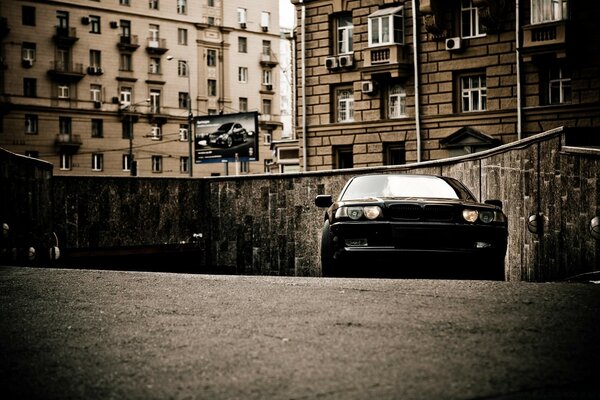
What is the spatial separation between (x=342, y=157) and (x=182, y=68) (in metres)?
37.9

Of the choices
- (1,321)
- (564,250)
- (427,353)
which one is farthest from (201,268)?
(427,353)

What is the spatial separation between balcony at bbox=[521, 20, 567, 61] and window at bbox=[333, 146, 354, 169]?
9455 mm

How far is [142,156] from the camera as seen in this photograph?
73.5 meters

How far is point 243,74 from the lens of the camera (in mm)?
79375

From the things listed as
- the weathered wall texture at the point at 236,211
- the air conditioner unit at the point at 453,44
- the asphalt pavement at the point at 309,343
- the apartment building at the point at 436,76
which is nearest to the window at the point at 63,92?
the apartment building at the point at 436,76

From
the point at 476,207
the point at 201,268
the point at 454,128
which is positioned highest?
the point at 454,128

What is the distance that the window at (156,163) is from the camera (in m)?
74.5

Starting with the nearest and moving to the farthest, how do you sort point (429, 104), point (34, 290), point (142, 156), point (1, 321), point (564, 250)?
1. point (1, 321)
2. point (34, 290)
3. point (564, 250)
4. point (429, 104)
5. point (142, 156)

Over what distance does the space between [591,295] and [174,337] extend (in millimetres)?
3945

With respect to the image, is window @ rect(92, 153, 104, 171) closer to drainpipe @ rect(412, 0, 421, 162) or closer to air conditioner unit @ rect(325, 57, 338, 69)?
air conditioner unit @ rect(325, 57, 338, 69)

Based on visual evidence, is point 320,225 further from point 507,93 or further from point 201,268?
point 507,93

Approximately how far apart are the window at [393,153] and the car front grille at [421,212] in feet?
87.9

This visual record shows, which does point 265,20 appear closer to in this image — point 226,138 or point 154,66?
point 154,66

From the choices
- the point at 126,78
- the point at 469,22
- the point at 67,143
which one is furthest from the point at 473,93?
the point at 126,78
